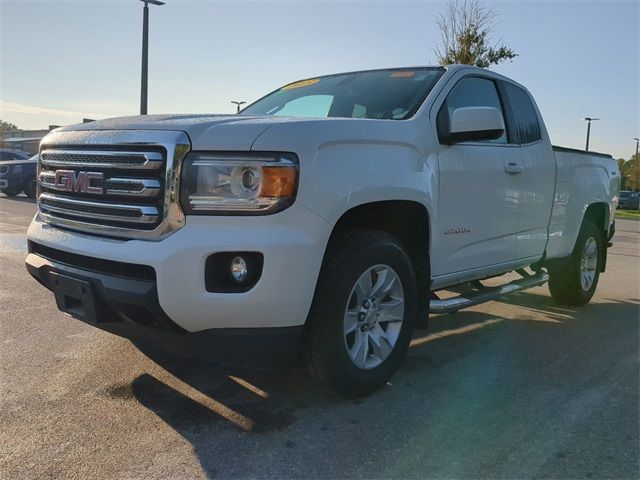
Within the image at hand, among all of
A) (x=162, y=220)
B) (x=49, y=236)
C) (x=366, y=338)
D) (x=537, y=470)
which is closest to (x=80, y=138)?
(x=49, y=236)

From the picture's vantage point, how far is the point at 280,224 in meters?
2.75

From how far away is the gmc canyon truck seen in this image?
2.73 meters

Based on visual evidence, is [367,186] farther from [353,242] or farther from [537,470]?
[537,470]

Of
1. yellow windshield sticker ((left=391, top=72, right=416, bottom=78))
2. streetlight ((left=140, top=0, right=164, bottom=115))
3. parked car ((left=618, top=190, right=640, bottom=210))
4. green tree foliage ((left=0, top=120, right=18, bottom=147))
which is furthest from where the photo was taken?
green tree foliage ((left=0, top=120, right=18, bottom=147))

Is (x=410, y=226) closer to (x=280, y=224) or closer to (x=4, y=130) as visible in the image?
(x=280, y=224)

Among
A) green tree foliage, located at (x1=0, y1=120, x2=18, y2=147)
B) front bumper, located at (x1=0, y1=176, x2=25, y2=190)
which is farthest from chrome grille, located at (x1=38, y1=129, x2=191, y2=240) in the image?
green tree foliage, located at (x1=0, y1=120, x2=18, y2=147)

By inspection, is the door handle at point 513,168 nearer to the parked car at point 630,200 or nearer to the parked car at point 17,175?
the parked car at point 17,175

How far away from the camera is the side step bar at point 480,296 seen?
3806 millimetres

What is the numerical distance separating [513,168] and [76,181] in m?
3.05

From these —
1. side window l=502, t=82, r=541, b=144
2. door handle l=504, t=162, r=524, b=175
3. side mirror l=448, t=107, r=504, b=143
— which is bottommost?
door handle l=504, t=162, r=524, b=175

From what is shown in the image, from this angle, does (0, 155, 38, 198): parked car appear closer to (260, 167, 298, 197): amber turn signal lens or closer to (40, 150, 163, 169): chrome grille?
(40, 150, 163, 169): chrome grille

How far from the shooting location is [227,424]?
2979 millimetres

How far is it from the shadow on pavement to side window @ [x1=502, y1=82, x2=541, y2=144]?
1661 mm

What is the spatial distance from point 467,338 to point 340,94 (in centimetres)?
218
